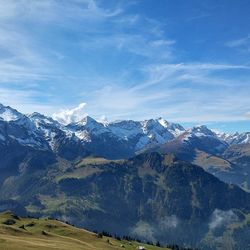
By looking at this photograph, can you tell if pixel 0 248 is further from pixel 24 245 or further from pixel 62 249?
pixel 62 249

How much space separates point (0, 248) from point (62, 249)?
999 inches

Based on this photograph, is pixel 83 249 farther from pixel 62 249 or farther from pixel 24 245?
pixel 24 245

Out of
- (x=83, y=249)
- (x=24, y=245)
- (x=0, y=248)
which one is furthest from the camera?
(x=83, y=249)

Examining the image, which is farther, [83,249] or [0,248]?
[83,249]

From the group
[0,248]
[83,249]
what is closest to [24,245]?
[0,248]

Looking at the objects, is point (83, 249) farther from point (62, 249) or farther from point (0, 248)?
point (0, 248)

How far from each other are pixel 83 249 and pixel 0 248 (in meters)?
44.5

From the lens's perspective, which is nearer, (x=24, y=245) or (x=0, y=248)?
(x=0, y=248)

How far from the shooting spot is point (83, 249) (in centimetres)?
18438

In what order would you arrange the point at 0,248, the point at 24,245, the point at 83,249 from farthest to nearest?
the point at 83,249 → the point at 24,245 → the point at 0,248

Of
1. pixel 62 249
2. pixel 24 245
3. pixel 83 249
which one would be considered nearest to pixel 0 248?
pixel 24 245

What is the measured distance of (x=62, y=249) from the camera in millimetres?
165500

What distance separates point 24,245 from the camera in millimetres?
158125

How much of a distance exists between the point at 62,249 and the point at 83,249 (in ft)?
67.1
